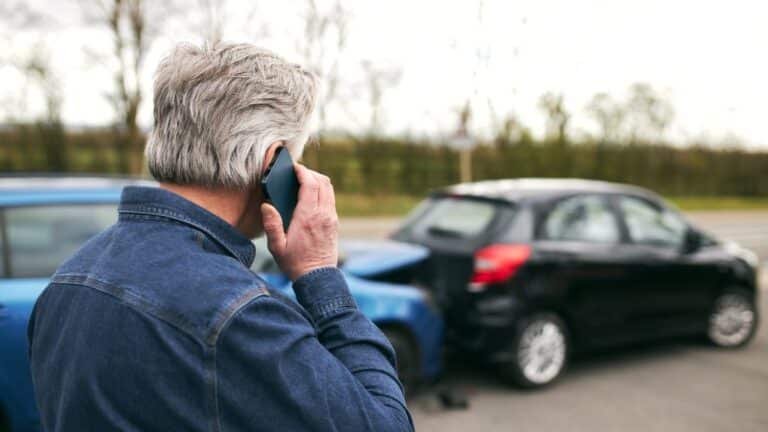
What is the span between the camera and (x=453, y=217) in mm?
5285

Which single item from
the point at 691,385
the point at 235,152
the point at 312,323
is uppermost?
the point at 235,152

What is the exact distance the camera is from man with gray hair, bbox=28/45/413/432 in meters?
1.04

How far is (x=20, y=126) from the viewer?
1711 centimetres

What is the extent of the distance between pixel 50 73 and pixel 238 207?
16.2 m

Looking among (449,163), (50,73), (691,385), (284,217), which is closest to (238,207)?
(284,217)

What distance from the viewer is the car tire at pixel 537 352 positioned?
4762 millimetres

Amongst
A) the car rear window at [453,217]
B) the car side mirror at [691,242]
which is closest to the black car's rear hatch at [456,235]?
the car rear window at [453,217]

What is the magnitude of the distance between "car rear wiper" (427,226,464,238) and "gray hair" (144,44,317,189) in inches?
154

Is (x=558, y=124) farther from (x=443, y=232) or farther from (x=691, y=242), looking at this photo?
(x=443, y=232)

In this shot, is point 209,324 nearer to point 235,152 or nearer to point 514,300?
point 235,152

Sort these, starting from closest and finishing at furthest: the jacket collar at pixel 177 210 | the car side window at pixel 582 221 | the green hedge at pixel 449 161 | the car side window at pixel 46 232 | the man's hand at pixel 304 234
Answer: the jacket collar at pixel 177 210 < the man's hand at pixel 304 234 < the car side window at pixel 46 232 < the car side window at pixel 582 221 < the green hedge at pixel 449 161

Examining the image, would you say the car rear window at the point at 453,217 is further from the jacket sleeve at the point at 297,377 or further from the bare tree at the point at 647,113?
the bare tree at the point at 647,113

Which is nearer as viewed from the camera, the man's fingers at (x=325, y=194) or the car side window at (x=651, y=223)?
the man's fingers at (x=325, y=194)

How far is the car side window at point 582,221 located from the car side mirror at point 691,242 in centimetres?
83
